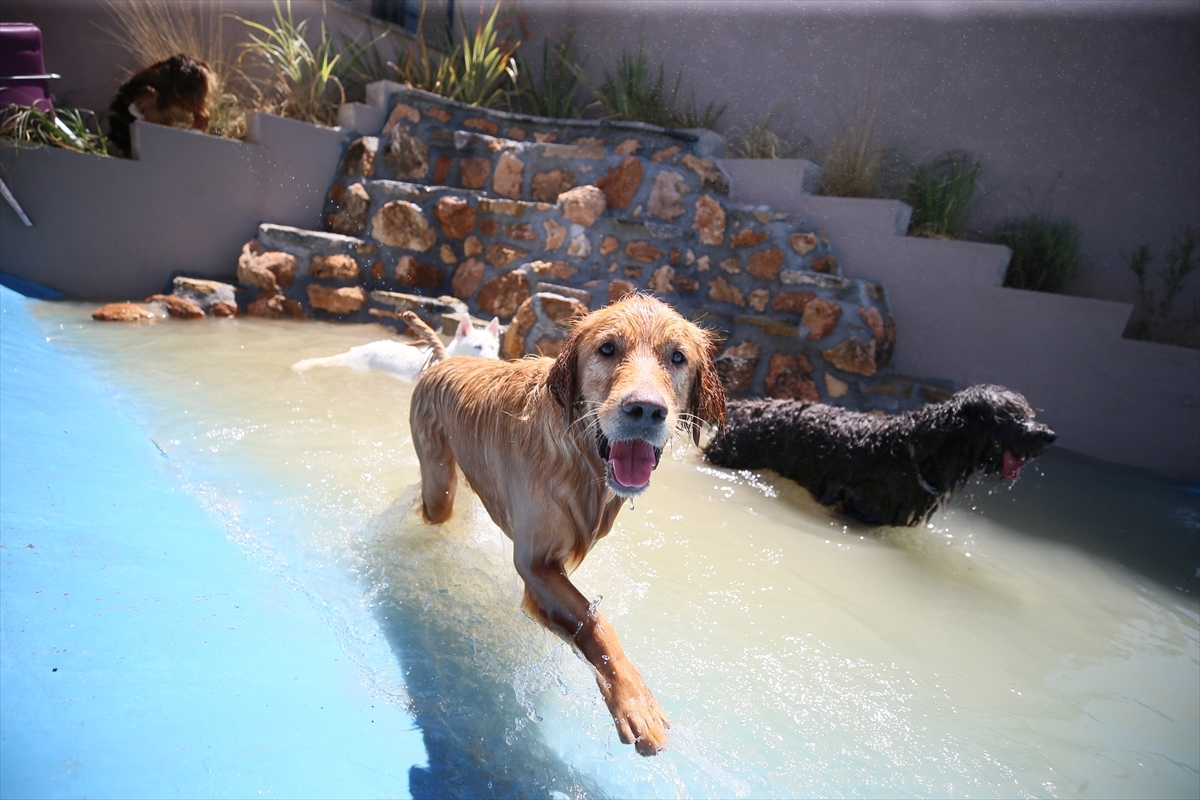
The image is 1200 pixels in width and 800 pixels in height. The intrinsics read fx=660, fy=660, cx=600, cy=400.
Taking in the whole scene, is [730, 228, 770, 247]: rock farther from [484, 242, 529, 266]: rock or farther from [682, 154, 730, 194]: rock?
[484, 242, 529, 266]: rock

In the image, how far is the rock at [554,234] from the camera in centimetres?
706

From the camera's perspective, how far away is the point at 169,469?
324 centimetres

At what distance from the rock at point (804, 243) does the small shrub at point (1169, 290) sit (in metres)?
3.04

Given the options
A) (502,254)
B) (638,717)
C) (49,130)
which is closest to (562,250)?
(502,254)

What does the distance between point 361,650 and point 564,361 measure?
4.02ft

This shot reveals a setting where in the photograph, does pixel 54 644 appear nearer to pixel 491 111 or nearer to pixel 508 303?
pixel 508 303

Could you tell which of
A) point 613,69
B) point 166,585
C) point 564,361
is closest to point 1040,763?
point 564,361

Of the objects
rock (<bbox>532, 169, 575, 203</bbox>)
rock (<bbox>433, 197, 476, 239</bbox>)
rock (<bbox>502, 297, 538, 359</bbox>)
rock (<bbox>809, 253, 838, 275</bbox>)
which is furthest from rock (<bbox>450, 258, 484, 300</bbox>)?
rock (<bbox>809, 253, 838, 275</bbox>)

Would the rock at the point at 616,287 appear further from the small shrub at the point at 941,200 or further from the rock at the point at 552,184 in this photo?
the small shrub at the point at 941,200

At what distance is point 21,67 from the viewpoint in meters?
6.62

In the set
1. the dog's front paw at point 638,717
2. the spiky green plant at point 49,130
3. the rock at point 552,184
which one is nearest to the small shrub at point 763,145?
the rock at point 552,184

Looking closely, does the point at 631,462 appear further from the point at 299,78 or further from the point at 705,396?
the point at 299,78

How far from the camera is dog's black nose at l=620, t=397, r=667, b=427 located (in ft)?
5.79

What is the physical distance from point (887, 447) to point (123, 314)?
647cm
